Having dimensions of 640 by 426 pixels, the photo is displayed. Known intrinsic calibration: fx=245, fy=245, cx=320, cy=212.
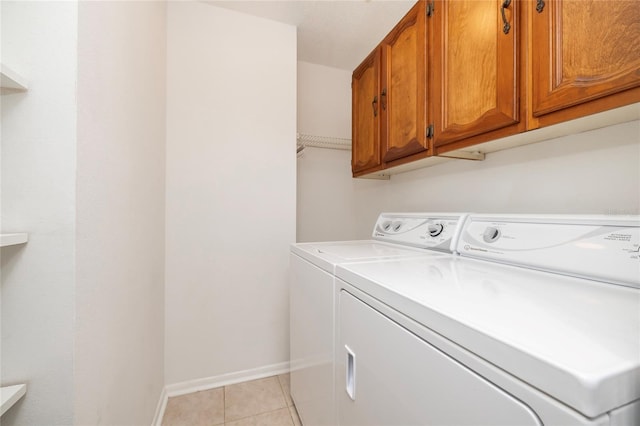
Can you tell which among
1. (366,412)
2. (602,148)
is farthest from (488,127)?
(366,412)

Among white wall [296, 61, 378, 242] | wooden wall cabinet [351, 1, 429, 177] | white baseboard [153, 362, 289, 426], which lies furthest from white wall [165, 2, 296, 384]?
wooden wall cabinet [351, 1, 429, 177]

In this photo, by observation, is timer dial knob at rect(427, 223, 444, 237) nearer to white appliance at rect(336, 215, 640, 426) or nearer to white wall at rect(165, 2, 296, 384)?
white appliance at rect(336, 215, 640, 426)

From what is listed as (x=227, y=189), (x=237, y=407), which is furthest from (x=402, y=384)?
(x=227, y=189)

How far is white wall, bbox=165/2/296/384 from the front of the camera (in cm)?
167

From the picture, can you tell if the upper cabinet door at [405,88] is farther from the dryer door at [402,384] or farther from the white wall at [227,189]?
the dryer door at [402,384]

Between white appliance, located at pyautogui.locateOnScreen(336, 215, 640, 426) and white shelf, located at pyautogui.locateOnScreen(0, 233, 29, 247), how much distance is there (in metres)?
0.86

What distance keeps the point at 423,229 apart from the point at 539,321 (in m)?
0.94

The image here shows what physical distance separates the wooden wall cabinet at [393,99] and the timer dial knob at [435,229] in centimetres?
39

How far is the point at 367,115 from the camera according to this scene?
1827 millimetres

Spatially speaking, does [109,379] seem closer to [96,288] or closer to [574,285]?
[96,288]

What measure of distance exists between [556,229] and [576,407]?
738mm

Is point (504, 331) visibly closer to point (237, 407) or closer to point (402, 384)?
point (402, 384)

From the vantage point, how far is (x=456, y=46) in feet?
3.65

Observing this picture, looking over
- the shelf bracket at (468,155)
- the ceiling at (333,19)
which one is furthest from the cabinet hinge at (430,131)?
the ceiling at (333,19)
